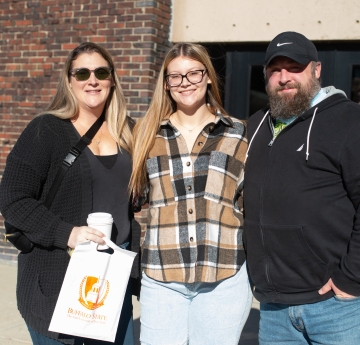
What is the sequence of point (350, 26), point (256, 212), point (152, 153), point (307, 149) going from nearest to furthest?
1. point (307, 149)
2. point (256, 212)
3. point (152, 153)
4. point (350, 26)

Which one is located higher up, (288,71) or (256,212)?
(288,71)

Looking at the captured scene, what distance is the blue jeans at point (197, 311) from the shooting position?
2945mm

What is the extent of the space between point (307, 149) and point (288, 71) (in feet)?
1.40

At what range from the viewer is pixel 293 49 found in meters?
2.77

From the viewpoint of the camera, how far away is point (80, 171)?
3.03m

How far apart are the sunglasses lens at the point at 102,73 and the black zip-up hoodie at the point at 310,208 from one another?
41.4 inches

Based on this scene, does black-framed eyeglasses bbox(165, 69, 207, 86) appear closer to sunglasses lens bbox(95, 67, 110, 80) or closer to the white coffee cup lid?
sunglasses lens bbox(95, 67, 110, 80)

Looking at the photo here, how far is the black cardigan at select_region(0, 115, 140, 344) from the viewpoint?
2.92 m

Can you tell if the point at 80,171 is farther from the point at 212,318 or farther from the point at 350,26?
the point at 350,26

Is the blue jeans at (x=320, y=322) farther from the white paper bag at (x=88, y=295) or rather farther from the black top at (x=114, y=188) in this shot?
the black top at (x=114, y=188)

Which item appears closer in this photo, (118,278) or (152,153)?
(118,278)

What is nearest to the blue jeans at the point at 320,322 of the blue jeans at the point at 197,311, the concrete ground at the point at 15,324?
the blue jeans at the point at 197,311

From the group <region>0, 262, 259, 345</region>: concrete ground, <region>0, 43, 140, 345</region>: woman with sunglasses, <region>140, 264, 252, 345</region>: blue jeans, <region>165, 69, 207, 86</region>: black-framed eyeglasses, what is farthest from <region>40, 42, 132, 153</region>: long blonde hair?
<region>0, 262, 259, 345</region>: concrete ground

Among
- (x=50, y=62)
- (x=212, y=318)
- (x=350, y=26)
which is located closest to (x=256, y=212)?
(x=212, y=318)
